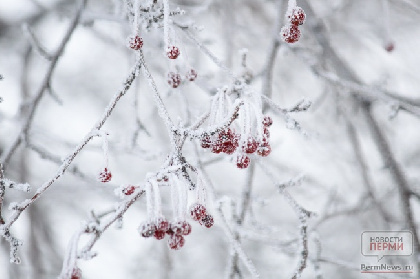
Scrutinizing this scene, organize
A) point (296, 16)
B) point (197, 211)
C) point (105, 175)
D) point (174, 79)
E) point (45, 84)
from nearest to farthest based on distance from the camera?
point (197, 211) → point (105, 175) → point (296, 16) → point (174, 79) → point (45, 84)

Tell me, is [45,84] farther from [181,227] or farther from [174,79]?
[181,227]

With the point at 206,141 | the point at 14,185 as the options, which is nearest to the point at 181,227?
the point at 206,141

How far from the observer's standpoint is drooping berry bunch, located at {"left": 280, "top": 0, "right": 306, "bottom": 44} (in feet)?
4.90

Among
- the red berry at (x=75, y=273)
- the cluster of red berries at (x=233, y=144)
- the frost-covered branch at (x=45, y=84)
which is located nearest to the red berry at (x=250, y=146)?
the cluster of red berries at (x=233, y=144)

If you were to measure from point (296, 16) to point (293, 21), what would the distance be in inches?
0.8

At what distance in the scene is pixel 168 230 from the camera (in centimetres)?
125

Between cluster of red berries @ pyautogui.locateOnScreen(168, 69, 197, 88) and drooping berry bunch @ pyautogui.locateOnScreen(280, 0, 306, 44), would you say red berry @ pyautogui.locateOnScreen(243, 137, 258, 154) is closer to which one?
drooping berry bunch @ pyautogui.locateOnScreen(280, 0, 306, 44)

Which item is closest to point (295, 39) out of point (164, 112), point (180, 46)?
point (180, 46)

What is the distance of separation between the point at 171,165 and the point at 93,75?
5.62 metres

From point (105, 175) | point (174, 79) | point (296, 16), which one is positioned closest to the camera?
point (105, 175)

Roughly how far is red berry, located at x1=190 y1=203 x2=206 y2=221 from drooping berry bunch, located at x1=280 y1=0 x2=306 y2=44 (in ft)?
2.27

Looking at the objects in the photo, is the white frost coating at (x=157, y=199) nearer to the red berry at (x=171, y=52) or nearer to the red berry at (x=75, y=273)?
the red berry at (x=75, y=273)

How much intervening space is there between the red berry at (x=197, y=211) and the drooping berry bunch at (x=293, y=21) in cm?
69

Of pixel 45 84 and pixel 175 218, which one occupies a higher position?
pixel 45 84
